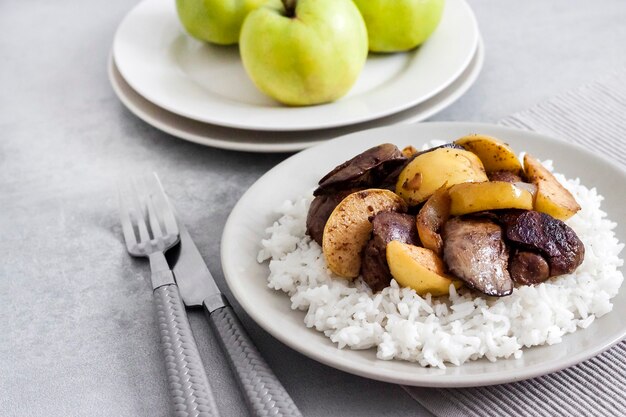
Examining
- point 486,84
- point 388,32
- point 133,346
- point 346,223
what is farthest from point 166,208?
point 486,84

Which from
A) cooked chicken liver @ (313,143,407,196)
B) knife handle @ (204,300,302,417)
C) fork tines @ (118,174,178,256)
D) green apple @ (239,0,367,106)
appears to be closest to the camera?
knife handle @ (204,300,302,417)

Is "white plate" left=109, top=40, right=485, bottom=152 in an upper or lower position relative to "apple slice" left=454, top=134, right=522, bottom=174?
lower

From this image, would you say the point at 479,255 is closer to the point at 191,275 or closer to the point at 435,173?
the point at 435,173

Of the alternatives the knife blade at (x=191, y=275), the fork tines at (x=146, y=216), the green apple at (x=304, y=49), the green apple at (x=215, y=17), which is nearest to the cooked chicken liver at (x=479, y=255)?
the knife blade at (x=191, y=275)

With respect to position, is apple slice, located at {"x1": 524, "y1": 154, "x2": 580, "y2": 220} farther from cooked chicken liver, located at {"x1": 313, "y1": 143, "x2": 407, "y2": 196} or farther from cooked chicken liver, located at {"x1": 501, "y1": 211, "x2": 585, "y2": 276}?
cooked chicken liver, located at {"x1": 313, "y1": 143, "x2": 407, "y2": 196}

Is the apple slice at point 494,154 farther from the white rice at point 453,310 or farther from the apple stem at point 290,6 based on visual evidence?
the apple stem at point 290,6

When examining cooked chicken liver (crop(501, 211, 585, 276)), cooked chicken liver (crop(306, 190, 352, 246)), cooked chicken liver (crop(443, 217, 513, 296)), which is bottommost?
cooked chicken liver (crop(306, 190, 352, 246))

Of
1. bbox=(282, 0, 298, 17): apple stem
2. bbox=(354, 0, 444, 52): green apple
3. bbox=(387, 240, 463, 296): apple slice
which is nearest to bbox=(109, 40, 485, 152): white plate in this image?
bbox=(354, 0, 444, 52): green apple
